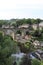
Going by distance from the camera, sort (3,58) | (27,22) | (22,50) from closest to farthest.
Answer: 1. (3,58)
2. (22,50)
3. (27,22)

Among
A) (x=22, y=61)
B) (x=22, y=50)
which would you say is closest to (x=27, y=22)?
(x=22, y=50)

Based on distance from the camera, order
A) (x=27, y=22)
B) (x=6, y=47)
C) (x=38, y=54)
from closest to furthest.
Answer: (x=6, y=47)
(x=38, y=54)
(x=27, y=22)

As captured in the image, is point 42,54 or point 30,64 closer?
point 30,64

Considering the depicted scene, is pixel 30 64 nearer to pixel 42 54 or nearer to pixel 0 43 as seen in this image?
pixel 0 43

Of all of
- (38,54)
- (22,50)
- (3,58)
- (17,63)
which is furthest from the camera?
(22,50)

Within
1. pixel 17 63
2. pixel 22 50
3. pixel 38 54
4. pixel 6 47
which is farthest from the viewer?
pixel 22 50

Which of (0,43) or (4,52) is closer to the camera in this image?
(4,52)

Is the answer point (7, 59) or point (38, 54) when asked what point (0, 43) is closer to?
point (7, 59)

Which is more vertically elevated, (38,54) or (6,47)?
(6,47)

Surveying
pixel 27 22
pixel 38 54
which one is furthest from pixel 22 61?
pixel 27 22
